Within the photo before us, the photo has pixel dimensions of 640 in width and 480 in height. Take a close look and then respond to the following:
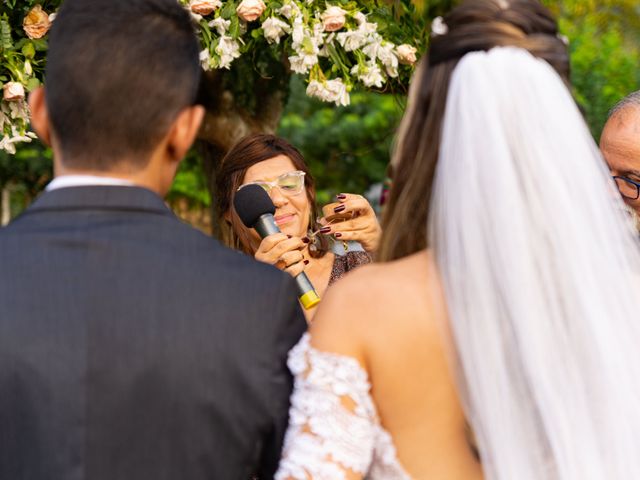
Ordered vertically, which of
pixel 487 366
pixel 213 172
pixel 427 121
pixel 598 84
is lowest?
pixel 598 84

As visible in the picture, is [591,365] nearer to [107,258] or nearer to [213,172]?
[107,258]

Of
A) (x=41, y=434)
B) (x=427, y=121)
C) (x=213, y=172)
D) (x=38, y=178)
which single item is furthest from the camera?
(x=38, y=178)

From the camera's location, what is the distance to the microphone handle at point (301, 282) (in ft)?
10.6

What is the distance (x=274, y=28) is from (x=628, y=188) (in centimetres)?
→ 176

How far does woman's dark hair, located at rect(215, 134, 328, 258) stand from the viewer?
457cm

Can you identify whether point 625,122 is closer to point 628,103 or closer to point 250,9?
point 628,103

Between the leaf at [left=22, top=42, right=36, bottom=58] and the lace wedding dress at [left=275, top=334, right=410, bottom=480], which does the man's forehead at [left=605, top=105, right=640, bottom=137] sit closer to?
the lace wedding dress at [left=275, top=334, right=410, bottom=480]

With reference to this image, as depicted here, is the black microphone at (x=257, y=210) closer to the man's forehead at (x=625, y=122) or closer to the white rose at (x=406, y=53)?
the white rose at (x=406, y=53)

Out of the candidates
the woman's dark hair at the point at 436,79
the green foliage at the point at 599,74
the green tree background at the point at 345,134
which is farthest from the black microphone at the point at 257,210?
the green tree background at the point at 345,134

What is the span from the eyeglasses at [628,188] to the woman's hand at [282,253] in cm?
162

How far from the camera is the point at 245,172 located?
4.57 m

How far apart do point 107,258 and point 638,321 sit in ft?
4.39

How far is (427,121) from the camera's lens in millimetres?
2252

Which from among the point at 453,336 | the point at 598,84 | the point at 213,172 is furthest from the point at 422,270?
the point at 598,84
